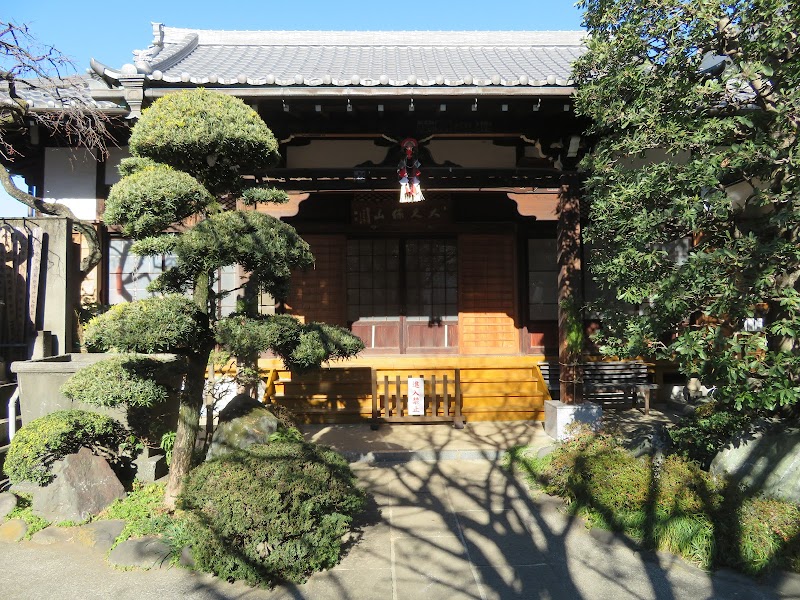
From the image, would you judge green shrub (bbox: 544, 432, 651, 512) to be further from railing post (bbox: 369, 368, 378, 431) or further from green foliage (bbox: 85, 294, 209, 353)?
green foliage (bbox: 85, 294, 209, 353)

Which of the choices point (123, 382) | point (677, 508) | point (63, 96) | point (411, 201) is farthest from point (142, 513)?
point (63, 96)

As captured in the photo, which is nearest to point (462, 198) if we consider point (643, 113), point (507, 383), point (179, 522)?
point (507, 383)

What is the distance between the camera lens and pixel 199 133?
4258 millimetres

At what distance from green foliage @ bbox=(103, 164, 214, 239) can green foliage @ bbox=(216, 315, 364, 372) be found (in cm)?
108

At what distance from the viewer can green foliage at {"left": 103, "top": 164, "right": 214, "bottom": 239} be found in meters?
4.14

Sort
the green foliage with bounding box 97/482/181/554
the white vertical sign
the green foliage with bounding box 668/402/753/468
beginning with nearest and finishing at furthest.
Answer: the green foliage with bounding box 97/482/181/554 → the green foliage with bounding box 668/402/753/468 → the white vertical sign

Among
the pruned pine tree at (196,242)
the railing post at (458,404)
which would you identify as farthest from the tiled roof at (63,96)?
the railing post at (458,404)

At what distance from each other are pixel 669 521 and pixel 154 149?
5654mm

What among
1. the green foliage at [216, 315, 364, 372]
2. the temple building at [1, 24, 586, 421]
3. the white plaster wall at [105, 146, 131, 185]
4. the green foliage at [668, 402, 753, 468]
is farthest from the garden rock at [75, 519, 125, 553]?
the white plaster wall at [105, 146, 131, 185]

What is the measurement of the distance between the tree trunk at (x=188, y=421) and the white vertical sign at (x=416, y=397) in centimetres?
354

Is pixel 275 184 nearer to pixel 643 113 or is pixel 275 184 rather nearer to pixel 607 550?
pixel 643 113

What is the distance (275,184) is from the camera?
23.8ft

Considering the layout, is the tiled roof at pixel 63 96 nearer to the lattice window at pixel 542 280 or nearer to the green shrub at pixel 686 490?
the lattice window at pixel 542 280

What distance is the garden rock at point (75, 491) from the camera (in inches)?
178
